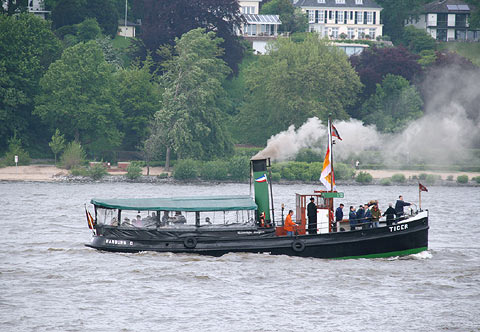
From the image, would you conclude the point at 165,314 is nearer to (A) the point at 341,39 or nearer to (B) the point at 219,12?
(B) the point at 219,12

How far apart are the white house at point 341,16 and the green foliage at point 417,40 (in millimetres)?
9660

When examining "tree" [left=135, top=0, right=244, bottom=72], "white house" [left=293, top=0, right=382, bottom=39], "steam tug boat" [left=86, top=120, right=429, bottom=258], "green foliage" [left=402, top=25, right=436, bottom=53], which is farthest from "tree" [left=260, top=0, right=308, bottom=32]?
"steam tug boat" [left=86, top=120, right=429, bottom=258]

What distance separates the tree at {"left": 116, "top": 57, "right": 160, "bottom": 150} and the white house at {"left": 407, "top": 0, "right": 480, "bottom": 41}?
71.3 meters

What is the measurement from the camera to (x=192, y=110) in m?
101

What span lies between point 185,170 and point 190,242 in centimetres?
5328

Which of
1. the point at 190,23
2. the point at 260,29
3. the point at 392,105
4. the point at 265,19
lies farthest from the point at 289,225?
the point at 260,29

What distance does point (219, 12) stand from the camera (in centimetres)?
12888

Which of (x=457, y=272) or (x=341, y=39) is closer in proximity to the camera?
(x=457, y=272)

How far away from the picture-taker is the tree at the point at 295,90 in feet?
368

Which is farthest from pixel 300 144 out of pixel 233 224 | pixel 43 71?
pixel 233 224

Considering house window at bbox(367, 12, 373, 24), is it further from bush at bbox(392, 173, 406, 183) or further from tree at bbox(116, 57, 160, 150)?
bush at bbox(392, 173, 406, 183)

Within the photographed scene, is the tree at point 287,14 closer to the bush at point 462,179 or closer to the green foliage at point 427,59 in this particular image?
the green foliage at point 427,59

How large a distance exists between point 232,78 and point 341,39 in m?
32.2

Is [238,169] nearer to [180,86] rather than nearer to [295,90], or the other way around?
[180,86]
